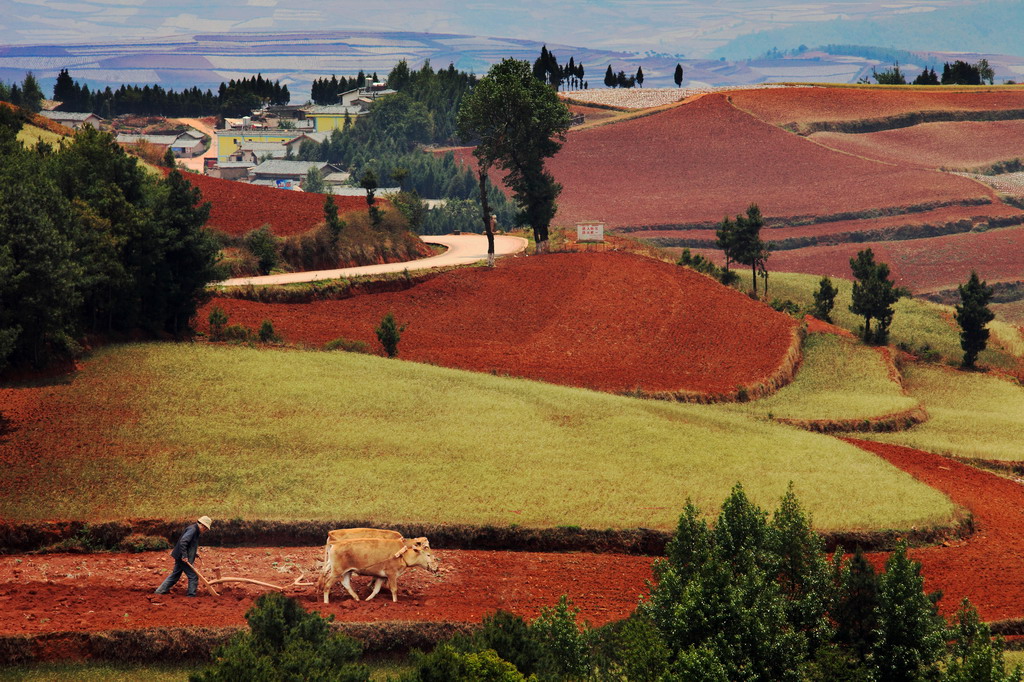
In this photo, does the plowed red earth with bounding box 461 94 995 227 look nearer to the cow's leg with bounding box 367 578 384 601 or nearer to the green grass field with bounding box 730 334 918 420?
the green grass field with bounding box 730 334 918 420

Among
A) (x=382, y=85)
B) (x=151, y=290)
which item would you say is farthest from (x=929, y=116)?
(x=151, y=290)

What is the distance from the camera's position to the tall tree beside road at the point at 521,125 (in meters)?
70.5

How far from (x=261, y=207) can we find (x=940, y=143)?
100790mm

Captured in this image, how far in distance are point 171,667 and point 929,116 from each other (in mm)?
144099

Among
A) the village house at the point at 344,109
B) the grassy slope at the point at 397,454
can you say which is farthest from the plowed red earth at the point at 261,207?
the village house at the point at 344,109

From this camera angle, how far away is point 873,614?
20.7m

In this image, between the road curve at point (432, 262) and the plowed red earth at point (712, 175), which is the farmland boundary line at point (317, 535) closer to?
the road curve at point (432, 262)

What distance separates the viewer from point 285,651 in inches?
728

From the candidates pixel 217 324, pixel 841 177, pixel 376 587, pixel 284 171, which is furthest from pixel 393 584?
pixel 841 177

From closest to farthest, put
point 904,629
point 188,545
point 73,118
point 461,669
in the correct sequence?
point 461,669, point 904,629, point 188,545, point 73,118

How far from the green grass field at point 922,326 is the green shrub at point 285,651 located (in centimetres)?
5250

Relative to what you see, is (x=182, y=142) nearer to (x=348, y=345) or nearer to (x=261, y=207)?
(x=261, y=207)

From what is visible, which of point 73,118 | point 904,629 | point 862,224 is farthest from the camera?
point 73,118

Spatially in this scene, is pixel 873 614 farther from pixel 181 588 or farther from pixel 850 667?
pixel 181 588
